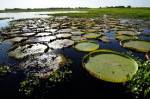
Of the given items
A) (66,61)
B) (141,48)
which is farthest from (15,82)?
(141,48)

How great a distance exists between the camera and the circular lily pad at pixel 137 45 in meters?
7.49

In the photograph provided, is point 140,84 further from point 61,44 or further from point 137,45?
point 61,44

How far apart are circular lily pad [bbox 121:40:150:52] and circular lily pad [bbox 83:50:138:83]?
5.31 ft

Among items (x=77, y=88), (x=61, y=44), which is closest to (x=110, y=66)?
(x=77, y=88)

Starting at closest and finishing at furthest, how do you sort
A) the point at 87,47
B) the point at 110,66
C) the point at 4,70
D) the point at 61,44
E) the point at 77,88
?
1. the point at 77,88
2. the point at 110,66
3. the point at 4,70
4. the point at 87,47
5. the point at 61,44

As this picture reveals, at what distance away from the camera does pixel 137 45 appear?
26.2 ft

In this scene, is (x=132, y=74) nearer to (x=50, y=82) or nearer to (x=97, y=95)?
(x=97, y=95)

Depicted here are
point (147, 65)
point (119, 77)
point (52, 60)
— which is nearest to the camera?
point (119, 77)

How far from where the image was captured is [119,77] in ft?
16.2

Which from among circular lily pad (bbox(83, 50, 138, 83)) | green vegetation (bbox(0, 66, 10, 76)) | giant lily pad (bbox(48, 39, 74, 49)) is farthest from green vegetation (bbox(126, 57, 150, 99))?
giant lily pad (bbox(48, 39, 74, 49))

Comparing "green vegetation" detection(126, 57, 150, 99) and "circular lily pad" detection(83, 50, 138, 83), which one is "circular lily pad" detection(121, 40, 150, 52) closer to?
"circular lily pad" detection(83, 50, 138, 83)

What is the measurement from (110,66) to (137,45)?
2994 millimetres

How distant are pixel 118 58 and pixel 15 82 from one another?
11.1 feet

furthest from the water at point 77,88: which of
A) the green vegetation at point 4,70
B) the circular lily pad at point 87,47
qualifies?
the circular lily pad at point 87,47
